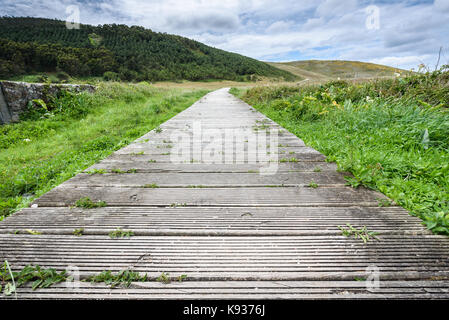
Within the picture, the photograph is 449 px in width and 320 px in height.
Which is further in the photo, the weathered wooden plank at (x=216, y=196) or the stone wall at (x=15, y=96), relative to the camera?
the stone wall at (x=15, y=96)

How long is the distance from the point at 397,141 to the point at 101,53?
43527 mm

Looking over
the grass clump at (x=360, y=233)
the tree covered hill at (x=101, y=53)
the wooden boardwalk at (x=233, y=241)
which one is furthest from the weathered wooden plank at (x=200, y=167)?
the tree covered hill at (x=101, y=53)

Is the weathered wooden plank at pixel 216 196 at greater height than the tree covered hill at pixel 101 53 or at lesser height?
lesser

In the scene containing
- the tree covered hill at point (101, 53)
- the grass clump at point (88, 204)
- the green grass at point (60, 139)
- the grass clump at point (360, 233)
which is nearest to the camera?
the grass clump at point (360, 233)

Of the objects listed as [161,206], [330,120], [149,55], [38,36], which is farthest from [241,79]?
[161,206]

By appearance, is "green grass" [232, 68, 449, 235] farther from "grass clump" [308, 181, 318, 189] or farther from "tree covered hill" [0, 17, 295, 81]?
"tree covered hill" [0, 17, 295, 81]

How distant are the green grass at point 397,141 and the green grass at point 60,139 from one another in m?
2.99

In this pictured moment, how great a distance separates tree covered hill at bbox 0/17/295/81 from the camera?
76.4ft

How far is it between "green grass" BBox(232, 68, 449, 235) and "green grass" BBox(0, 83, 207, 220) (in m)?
2.99

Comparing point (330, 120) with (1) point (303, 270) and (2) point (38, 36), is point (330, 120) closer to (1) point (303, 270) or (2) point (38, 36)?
(1) point (303, 270)

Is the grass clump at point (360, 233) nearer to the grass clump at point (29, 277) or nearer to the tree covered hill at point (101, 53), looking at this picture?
the grass clump at point (29, 277)

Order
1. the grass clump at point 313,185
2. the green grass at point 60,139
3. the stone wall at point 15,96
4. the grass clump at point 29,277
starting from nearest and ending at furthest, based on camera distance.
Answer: the grass clump at point 29,277, the grass clump at point 313,185, the green grass at point 60,139, the stone wall at point 15,96

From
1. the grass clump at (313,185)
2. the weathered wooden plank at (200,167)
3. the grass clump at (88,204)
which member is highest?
the weathered wooden plank at (200,167)

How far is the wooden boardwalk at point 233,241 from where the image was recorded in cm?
82
